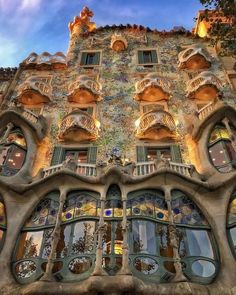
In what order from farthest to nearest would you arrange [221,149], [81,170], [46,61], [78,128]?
[46,61] → [78,128] → [221,149] → [81,170]

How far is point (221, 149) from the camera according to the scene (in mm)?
13547

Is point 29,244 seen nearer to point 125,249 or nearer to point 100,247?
point 100,247

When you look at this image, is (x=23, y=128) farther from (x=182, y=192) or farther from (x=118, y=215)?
(x=182, y=192)

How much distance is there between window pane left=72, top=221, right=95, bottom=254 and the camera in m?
10.3

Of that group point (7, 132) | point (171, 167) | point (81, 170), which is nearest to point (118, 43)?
point (7, 132)

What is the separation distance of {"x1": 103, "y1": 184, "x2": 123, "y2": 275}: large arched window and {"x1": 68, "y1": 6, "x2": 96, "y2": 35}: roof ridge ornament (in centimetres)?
1691

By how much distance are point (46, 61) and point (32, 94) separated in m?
4.34

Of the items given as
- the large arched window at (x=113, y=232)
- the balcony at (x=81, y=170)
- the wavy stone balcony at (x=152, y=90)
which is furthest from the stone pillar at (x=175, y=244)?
the wavy stone balcony at (x=152, y=90)

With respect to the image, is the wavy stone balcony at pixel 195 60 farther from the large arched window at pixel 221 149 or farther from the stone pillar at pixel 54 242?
the stone pillar at pixel 54 242

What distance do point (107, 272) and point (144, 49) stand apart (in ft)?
54.9

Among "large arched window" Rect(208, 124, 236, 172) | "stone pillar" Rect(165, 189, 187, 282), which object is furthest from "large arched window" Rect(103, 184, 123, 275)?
"large arched window" Rect(208, 124, 236, 172)

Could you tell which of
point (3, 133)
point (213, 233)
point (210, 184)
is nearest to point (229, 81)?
point (210, 184)

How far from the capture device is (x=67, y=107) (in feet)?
57.3

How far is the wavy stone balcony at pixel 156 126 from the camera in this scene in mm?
14930
